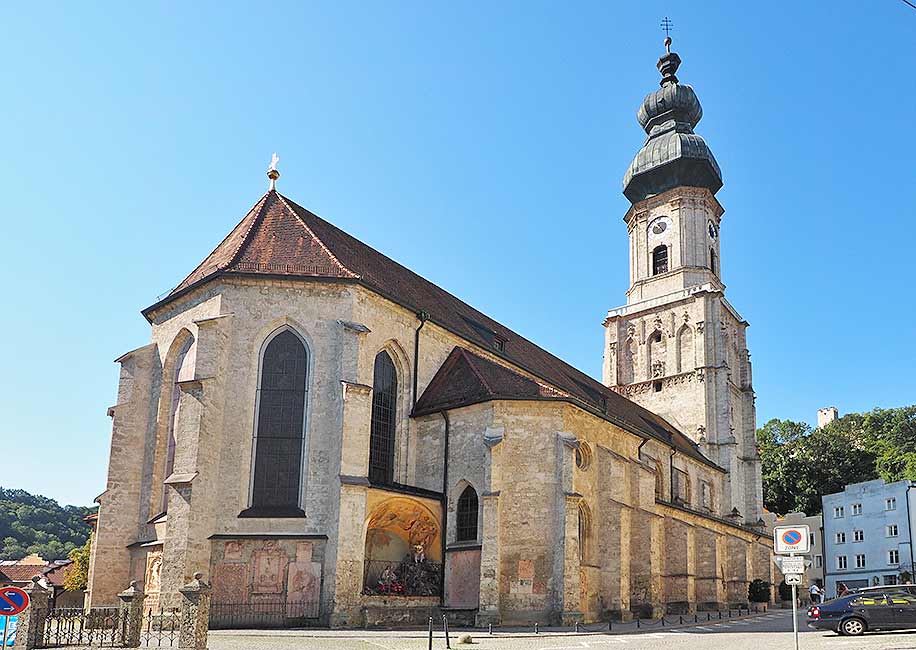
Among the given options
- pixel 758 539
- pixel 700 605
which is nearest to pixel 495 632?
pixel 700 605

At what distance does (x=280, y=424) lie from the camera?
23.9 metres

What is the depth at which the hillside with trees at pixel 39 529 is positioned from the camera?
316ft

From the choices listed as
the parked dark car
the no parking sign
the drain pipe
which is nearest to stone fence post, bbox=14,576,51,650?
the drain pipe

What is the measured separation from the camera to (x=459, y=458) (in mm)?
25375

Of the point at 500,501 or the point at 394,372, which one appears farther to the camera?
the point at 394,372

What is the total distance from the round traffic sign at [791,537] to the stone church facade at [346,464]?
10412 mm

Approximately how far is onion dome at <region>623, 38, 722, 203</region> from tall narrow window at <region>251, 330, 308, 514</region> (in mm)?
28996

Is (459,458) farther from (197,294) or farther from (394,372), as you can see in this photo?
(197,294)

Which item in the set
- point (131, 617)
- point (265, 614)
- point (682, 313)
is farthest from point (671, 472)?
point (131, 617)

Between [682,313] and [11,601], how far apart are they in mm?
39121

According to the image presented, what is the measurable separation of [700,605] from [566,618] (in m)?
13.0

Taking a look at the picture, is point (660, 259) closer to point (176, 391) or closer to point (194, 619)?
point (176, 391)

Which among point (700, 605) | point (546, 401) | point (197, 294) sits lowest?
point (700, 605)

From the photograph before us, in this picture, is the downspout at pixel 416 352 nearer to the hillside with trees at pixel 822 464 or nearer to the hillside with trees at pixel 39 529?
the hillside with trees at pixel 822 464
